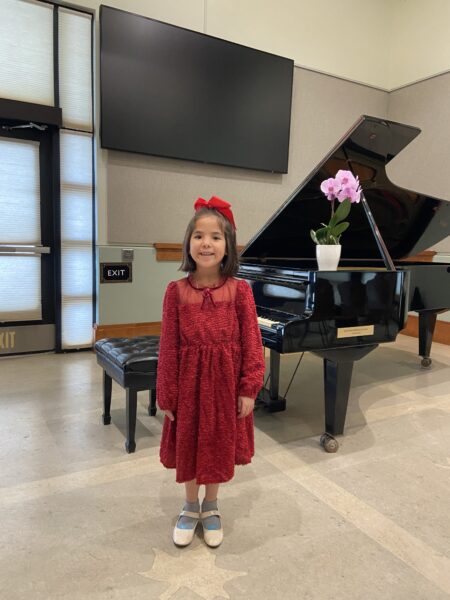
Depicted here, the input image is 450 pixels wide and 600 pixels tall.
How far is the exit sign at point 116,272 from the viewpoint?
13.9 ft

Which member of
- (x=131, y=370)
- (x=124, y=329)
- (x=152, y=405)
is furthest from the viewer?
(x=124, y=329)

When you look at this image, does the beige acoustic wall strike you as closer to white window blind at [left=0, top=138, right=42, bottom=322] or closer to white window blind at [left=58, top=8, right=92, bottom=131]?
white window blind at [left=58, top=8, right=92, bottom=131]

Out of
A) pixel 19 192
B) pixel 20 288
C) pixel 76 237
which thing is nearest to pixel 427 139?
pixel 76 237

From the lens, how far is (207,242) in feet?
4.52

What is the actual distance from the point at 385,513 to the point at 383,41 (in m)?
5.99

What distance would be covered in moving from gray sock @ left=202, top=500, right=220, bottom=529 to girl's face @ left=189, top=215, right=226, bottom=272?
906 millimetres

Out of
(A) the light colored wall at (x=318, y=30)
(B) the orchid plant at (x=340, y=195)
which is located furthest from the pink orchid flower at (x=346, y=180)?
(A) the light colored wall at (x=318, y=30)

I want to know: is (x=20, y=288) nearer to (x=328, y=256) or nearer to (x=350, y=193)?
(x=328, y=256)

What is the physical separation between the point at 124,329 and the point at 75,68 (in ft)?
8.05

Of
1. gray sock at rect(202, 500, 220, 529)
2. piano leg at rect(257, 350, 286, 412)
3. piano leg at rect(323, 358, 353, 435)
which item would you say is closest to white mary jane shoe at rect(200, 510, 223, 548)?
gray sock at rect(202, 500, 220, 529)

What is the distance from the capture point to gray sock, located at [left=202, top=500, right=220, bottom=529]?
5.23ft

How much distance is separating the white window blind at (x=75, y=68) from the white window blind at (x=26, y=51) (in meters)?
0.10

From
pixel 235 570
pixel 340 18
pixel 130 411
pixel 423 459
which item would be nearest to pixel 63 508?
pixel 130 411

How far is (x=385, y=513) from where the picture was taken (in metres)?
1.80
